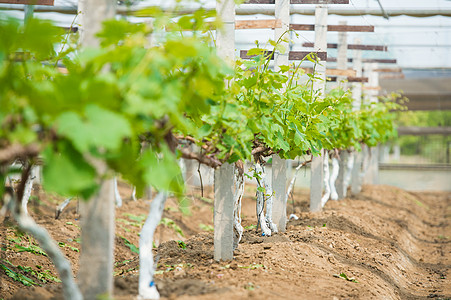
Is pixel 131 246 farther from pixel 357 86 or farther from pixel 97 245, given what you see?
pixel 357 86

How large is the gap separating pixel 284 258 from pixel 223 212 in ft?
2.76

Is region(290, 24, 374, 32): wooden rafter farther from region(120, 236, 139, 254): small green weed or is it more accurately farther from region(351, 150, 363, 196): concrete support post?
region(351, 150, 363, 196): concrete support post

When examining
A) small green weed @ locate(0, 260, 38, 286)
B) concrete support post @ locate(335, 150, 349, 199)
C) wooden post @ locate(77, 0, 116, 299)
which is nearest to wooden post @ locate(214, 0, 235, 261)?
small green weed @ locate(0, 260, 38, 286)

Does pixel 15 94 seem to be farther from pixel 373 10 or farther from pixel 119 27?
pixel 373 10

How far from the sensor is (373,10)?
32.4ft

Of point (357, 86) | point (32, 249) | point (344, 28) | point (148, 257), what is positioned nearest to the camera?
point (148, 257)

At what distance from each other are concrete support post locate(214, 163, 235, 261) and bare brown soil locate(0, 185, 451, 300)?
0.41ft

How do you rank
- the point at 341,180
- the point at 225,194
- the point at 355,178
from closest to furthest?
the point at 225,194
the point at 341,180
the point at 355,178

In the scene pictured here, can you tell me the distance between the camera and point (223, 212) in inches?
187

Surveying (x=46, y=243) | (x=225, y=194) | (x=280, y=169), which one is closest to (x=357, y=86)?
(x=280, y=169)

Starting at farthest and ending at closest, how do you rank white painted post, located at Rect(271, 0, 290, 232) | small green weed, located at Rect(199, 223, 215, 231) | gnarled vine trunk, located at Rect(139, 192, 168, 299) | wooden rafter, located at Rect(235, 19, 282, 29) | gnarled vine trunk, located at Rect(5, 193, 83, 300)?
small green weed, located at Rect(199, 223, 215, 231) → white painted post, located at Rect(271, 0, 290, 232) → wooden rafter, located at Rect(235, 19, 282, 29) → gnarled vine trunk, located at Rect(139, 192, 168, 299) → gnarled vine trunk, located at Rect(5, 193, 83, 300)

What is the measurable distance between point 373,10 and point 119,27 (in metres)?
7.98

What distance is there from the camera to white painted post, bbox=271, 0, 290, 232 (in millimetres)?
6594

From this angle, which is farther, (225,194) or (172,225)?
(172,225)
